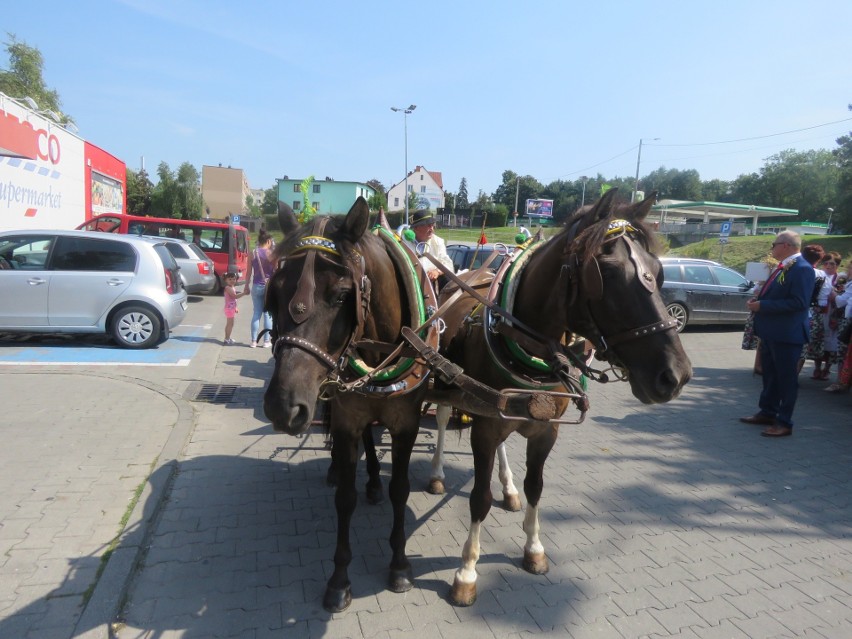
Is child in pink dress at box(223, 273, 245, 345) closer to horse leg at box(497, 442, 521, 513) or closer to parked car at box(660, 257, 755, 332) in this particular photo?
horse leg at box(497, 442, 521, 513)

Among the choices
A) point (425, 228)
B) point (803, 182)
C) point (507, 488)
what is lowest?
point (507, 488)

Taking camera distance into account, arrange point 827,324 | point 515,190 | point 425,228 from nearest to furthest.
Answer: point 425,228, point 827,324, point 515,190

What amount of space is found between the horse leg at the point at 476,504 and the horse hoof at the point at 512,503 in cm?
98

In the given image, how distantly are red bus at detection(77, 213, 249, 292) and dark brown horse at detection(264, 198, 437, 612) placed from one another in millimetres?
14578

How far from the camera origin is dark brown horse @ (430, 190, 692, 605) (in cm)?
207

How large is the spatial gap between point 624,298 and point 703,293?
1184cm

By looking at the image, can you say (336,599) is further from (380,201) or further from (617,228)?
(380,201)

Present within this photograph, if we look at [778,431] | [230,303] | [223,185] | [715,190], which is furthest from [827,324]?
[715,190]

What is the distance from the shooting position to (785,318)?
17.6 feet

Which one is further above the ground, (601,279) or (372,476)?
(601,279)

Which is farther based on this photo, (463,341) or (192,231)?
(192,231)

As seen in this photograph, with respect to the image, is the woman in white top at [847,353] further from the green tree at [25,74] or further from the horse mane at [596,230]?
the green tree at [25,74]

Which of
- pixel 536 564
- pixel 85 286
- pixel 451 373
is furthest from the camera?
pixel 85 286

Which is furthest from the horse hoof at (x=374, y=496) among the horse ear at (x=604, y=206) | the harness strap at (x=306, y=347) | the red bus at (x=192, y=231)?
the red bus at (x=192, y=231)
